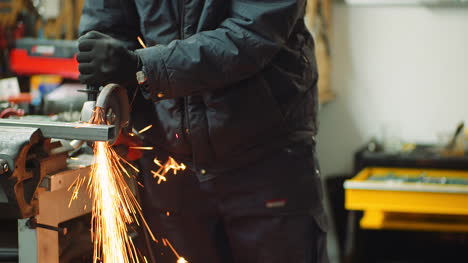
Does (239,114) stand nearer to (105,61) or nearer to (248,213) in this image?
(248,213)

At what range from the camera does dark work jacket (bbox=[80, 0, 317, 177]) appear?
152 centimetres

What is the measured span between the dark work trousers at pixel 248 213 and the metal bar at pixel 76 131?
498 mm

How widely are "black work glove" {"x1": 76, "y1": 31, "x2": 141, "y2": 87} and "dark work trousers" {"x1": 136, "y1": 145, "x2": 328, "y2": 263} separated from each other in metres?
0.42

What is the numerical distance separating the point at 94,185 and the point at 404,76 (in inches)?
96.6

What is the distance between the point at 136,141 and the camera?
165 centimetres

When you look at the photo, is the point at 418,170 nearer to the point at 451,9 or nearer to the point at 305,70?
the point at 451,9

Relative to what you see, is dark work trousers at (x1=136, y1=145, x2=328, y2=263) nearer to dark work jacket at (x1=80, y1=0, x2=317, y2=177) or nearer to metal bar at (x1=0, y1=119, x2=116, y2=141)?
dark work jacket at (x1=80, y1=0, x2=317, y2=177)

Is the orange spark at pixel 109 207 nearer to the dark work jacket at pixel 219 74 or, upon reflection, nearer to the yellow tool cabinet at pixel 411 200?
the dark work jacket at pixel 219 74

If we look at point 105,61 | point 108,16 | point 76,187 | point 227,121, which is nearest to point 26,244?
point 76,187

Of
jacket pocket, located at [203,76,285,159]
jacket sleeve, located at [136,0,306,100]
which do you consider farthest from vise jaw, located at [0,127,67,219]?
jacket pocket, located at [203,76,285,159]

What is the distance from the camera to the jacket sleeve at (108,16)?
179 cm

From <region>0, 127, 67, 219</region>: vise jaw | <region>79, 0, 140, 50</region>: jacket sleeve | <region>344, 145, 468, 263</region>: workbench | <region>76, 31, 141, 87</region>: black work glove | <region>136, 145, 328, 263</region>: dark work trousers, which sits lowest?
<region>344, 145, 468, 263</region>: workbench

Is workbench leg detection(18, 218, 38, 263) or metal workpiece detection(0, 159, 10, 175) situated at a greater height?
metal workpiece detection(0, 159, 10, 175)

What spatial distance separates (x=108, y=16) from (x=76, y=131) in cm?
58
